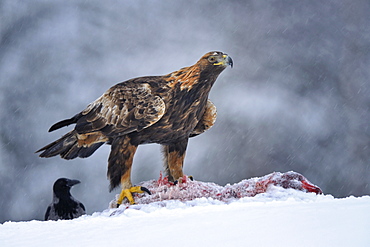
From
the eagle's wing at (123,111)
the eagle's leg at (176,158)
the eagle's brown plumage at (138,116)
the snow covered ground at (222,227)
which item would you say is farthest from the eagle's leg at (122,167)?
the snow covered ground at (222,227)

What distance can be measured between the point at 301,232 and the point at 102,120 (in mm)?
2874

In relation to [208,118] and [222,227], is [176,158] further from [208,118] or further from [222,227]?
[222,227]

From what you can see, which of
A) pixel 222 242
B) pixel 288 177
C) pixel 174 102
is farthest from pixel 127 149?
pixel 222 242

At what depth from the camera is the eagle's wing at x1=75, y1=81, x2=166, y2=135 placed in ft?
14.9

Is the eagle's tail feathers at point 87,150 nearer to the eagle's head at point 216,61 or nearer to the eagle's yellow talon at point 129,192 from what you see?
the eagle's yellow talon at point 129,192

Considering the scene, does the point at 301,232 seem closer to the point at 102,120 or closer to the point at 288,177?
the point at 288,177

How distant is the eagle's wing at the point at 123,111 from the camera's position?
4.54 m

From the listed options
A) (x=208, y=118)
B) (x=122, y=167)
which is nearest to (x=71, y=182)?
(x=122, y=167)


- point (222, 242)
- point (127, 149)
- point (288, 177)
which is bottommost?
point (222, 242)

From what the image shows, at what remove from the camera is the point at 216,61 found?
15.3 ft

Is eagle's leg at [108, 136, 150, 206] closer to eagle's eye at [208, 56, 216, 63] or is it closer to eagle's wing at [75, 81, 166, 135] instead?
eagle's wing at [75, 81, 166, 135]

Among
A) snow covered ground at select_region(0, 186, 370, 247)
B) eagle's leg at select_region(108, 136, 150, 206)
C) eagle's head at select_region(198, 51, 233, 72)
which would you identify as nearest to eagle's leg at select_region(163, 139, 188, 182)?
eagle's leg at select_region(108, 136, 150, 206)

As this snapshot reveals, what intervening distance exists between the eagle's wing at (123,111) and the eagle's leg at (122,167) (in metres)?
0.17

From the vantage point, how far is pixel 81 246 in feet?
8.39
